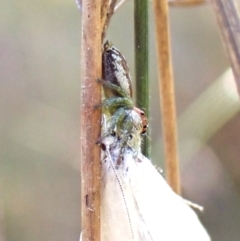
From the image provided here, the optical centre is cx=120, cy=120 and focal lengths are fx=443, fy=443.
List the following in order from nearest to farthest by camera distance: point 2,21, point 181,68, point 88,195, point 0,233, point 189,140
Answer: point 88,195, point 0,233, point 189,140, point 2,21, point 181,68

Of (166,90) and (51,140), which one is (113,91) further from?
(51,140)

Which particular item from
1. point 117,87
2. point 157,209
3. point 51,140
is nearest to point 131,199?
point 157,209

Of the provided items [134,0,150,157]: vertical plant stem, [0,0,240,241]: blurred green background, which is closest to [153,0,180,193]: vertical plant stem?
[134,0,150,157]: vertical plant stem

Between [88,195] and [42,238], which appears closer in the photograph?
[88,195]

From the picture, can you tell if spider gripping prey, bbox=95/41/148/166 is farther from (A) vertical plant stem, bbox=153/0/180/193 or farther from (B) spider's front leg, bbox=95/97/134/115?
(A) vertical plant stem, bbox=153/0/180/193

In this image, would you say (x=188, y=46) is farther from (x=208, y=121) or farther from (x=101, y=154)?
(x=101, y=154)

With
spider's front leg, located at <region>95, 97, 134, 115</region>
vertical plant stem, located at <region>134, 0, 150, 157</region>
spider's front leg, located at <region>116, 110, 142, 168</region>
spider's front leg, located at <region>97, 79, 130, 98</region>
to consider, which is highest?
vertical plant stem, located at <region>134, 0, 150, 157</region>

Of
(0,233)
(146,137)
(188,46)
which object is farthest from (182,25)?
(146,137)

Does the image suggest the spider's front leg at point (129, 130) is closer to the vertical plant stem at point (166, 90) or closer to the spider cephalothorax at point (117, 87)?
the spider cephalothorax at point (117, 87)
